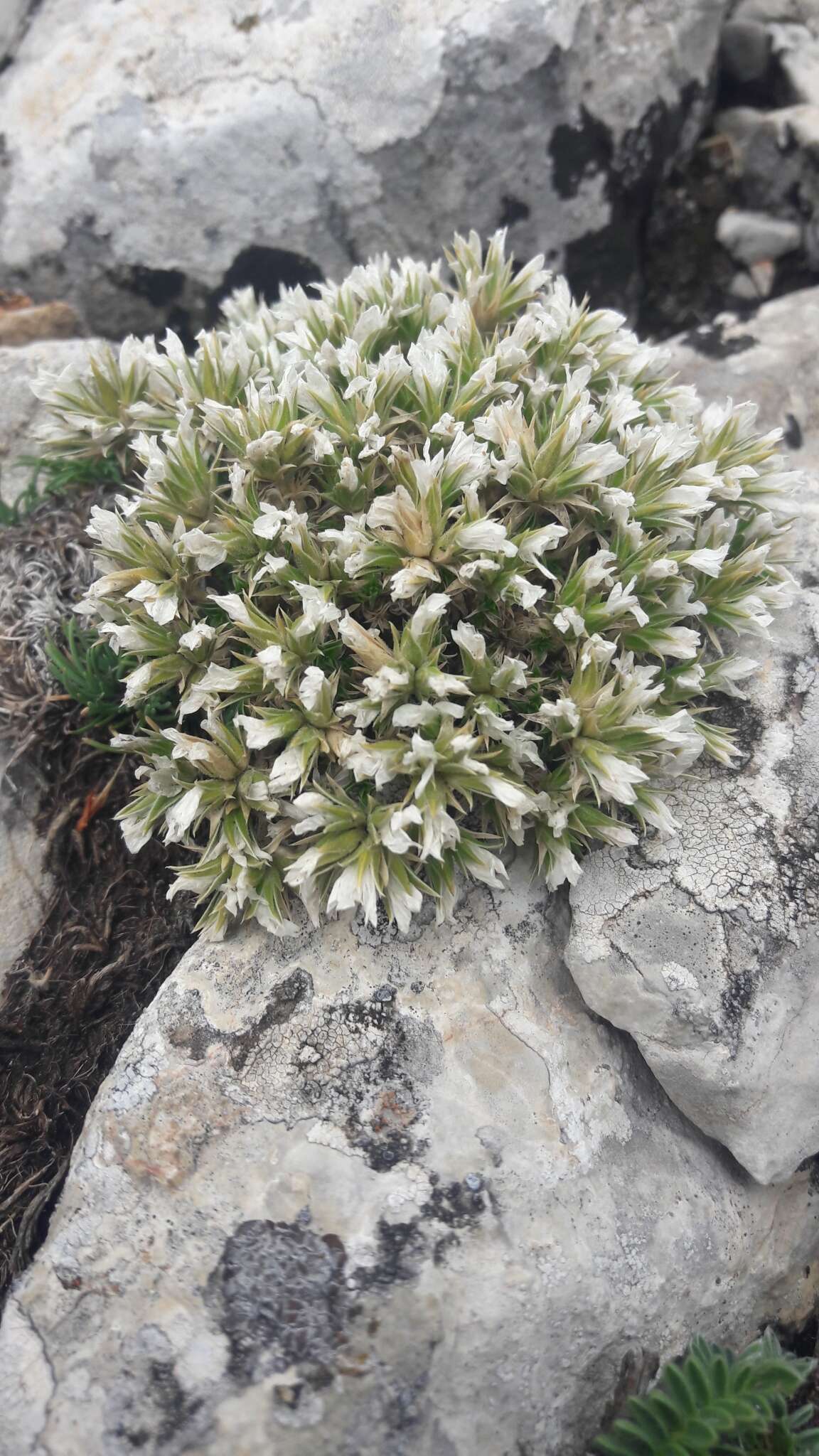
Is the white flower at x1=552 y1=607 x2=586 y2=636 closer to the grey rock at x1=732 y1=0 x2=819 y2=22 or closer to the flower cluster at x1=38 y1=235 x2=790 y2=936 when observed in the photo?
the flower cluster at x1=38 y1=235 x2=790 y2=936

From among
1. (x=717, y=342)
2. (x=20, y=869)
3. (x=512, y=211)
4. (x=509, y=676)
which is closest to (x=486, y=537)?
(x=509, y=676)

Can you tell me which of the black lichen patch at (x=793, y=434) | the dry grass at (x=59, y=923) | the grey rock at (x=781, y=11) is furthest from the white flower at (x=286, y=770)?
the grey rock at (x=781, y=11)

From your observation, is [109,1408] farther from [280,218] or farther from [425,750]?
[280,218]

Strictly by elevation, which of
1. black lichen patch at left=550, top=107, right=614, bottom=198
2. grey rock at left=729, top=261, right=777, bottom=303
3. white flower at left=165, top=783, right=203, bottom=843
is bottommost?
grey rock at left=729, top=261, right=777, bottom=303

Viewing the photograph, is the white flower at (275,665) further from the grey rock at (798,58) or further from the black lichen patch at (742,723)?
the grey rock at (798,58)

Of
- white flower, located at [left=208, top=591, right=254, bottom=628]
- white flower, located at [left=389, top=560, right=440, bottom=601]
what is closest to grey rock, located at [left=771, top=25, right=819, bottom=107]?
white flower, located at [left=389, top=560, right=440, bottom=601]

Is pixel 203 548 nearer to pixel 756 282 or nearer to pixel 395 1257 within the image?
pixel 395 1257

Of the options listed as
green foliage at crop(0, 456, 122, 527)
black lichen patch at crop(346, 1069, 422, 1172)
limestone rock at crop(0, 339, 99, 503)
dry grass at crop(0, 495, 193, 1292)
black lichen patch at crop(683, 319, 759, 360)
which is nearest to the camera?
black lichen patch at crop(346, 1069, 422, 1172)
